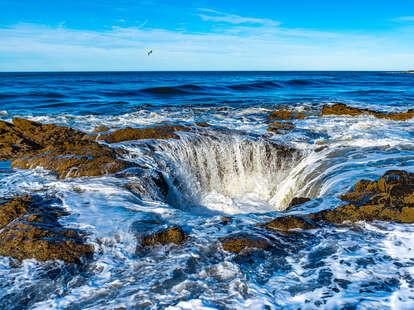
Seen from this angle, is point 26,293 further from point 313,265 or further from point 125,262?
point 313,265

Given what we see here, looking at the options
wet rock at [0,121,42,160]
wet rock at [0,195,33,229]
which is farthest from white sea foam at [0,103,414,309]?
wet rock at [0,121,42,160]

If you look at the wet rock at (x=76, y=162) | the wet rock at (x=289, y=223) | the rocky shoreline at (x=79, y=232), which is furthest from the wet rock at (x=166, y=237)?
the wet rock at (x=76, y=162)

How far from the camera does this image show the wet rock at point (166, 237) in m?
3.68

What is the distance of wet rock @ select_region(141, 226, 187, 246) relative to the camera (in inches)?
145

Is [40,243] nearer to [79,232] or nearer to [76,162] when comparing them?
[79,232]

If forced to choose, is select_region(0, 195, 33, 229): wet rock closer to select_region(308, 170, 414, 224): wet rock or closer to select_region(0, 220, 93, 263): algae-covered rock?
select_region(0, 220, 93, 263): algae-covered rock

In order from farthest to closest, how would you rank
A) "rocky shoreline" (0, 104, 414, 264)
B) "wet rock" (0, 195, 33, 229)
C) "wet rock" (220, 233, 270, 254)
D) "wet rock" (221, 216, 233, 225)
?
"wet rock" (221, 216, 233, 225) < "wet rock" (0, 195, 33, 229) < "wet rock" (220, 233, 270, 254) < "rocky shoreline" (0, 104, 414, 264)

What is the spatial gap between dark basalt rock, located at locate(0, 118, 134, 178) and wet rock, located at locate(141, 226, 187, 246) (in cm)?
225

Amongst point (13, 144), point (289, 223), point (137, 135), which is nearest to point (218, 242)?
point (289, 223)

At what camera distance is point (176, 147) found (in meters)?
7.25

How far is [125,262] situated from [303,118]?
10.0 m

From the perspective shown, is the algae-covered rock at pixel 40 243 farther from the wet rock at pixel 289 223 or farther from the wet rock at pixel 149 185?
the wet rock at pixel 289 223

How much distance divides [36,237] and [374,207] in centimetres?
410

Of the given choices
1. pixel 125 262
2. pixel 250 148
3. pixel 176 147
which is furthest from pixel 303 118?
pixel 125 262
